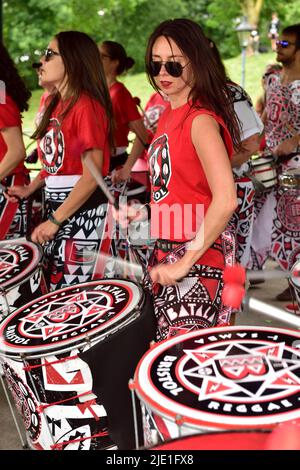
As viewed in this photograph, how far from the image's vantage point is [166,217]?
1.99 m

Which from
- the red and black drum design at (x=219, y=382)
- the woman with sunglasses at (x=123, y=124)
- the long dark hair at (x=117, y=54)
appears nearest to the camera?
the red and black drum design at (x=219, y=382)

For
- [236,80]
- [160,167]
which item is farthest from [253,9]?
[160,167]

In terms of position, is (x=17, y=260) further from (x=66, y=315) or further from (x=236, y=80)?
(x=236, y=80)

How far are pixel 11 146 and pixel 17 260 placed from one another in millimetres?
701

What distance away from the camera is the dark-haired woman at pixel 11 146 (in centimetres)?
303

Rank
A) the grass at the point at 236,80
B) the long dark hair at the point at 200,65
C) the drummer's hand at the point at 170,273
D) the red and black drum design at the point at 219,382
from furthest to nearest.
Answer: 1. the grass at the point at 236,80
2. the long dark hair at the point at 200,65
3. the drummer's hand at the point at 170,273
4. the red and black drum design at the point at 219,382

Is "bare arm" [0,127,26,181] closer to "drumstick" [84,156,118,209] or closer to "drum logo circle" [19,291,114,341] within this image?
"drumstick" [84,156,118,209]

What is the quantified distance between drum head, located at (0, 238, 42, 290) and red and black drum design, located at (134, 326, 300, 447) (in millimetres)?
884

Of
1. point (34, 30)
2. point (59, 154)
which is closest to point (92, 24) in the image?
point (34, 30)

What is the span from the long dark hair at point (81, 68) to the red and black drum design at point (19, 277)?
57 cm

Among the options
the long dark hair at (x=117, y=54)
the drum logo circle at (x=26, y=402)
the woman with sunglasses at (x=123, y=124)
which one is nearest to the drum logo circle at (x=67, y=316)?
the drum logo circle at (x=26, y=402)

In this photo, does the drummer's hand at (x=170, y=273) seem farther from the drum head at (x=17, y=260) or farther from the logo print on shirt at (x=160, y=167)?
the drum head at (x=17, y=260)

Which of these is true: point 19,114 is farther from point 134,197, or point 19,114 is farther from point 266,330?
point 266,330

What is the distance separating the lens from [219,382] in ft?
4.91
